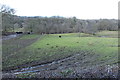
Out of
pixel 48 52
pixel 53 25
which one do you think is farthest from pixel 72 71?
pixel 53 25

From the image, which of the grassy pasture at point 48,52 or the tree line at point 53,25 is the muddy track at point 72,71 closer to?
the grassy pasture at point 48,52

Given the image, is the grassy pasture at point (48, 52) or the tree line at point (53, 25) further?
the tree line at point (53, 25)

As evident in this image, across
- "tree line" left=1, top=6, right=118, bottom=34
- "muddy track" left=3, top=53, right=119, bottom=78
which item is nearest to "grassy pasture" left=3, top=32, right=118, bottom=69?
"muddy track" left=3, top=53, right=119, bottom=78

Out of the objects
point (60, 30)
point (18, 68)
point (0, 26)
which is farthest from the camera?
point (60, 30)

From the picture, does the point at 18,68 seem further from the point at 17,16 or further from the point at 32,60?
the point at 17,16

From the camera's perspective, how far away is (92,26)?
38812 mm

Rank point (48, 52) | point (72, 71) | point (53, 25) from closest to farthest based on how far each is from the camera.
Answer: point (72, 71) < point (48, 52) < point (53, 25)

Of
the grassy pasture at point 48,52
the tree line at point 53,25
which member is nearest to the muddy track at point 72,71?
the grassy pasture at point 48,52

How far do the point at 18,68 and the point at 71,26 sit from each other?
3509 cm

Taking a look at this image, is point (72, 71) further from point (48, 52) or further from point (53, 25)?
point (53, 25)

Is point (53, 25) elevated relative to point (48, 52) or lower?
elevated

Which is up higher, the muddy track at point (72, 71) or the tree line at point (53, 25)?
the tree line at point (53, 25)

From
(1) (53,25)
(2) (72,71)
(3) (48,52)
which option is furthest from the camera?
(1) (53,25)

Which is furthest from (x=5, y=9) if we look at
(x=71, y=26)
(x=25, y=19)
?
(x=71, y=26)
